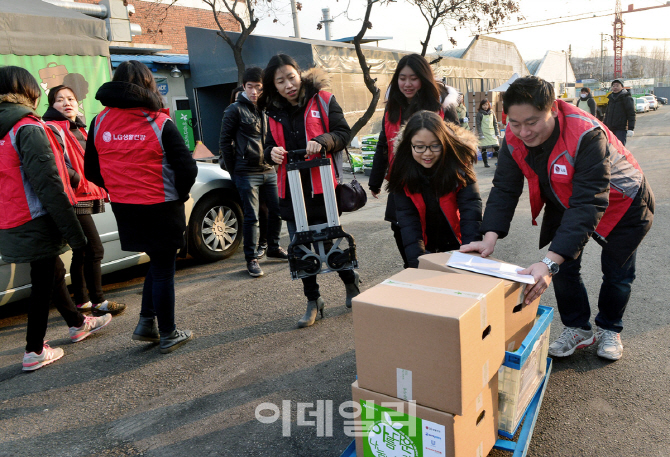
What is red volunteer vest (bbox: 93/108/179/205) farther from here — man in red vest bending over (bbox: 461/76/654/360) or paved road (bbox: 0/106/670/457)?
man in red vest bending over (bbox: 461/76/654/360)

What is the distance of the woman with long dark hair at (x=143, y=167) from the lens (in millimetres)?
3113

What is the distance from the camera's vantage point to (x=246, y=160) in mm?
5113

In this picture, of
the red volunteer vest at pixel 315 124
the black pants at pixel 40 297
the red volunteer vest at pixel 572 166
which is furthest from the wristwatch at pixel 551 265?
the black pants at pixel 40 297

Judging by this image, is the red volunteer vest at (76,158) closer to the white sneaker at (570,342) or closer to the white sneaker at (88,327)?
the white sneaker at (88,327)

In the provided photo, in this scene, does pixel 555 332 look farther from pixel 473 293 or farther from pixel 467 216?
pixel 473 293

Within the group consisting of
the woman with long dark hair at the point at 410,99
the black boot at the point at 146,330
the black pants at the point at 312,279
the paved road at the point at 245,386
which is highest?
the woman with long dark hair at the point at 410,99

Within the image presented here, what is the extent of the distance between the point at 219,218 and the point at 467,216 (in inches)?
133

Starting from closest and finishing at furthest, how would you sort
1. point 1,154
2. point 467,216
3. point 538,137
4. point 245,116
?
1. point 538,137
2. point 467,216
3. point 1,154
4. point 245,116

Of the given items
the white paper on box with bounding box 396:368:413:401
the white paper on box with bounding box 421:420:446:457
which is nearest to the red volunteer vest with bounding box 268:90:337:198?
the white paper on box with bounding box 396:368:413:401

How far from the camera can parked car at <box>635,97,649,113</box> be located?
40.4 metres

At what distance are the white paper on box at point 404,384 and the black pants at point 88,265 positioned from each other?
3.06 metres

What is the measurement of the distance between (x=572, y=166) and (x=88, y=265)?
3621mm

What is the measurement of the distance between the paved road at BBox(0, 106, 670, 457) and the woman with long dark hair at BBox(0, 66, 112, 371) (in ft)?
1.71

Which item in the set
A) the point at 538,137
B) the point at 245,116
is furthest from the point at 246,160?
the point at 538,137
